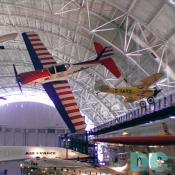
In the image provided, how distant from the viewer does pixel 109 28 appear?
31703 mm

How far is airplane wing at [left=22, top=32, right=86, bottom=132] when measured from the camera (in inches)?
1003

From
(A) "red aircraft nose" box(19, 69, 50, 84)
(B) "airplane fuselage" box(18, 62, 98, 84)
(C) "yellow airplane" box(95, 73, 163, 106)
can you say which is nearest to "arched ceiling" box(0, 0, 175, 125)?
(C) "yellow airplane" box(95, 73, 163, 106)

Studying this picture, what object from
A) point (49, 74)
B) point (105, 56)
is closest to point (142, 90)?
point (105, 56)

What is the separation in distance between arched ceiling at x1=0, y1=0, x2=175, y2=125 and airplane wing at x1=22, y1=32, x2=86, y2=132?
3399 mm

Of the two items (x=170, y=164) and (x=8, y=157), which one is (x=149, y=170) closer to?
(x=170, y=164)

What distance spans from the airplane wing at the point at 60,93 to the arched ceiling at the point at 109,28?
11.2ft

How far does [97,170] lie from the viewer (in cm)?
1872

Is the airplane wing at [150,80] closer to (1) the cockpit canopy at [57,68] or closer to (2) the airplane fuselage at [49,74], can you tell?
(2) the airplane fuselage at [49,74]

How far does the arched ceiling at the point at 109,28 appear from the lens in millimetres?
26297

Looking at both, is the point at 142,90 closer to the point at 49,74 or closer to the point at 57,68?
the point at 57,68

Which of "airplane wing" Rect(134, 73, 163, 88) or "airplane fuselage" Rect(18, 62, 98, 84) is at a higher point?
"airplane fuselage" Rect(18, 62, 98, 84)

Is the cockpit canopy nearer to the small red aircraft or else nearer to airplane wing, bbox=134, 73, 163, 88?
the small red aircraft

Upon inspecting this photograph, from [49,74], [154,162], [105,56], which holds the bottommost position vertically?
[154,162]

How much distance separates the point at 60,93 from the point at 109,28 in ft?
28.5
